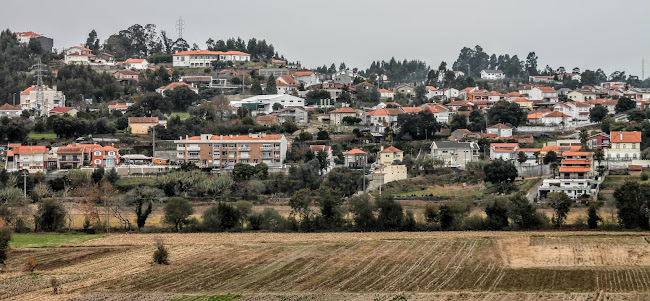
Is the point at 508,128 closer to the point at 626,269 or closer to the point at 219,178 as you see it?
the point at 219,178

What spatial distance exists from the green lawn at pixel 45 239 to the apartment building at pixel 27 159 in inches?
621

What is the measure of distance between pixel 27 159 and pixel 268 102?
20.9 metres

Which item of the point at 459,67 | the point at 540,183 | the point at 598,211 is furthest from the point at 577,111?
the point at 459,67

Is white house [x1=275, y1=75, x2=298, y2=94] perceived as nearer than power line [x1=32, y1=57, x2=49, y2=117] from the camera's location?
No

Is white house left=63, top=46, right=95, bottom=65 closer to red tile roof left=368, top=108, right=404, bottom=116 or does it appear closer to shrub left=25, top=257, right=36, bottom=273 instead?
red tile roof left=368, top=108, right=404, bottom=116

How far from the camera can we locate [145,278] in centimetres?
2894

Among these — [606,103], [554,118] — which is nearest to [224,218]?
[554,118]

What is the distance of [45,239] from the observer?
39.7m

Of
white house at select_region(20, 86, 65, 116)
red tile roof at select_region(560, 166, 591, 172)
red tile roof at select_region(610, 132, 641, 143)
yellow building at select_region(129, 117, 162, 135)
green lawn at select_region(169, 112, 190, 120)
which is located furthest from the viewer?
white house at select_region(20, 86, 65, 116)

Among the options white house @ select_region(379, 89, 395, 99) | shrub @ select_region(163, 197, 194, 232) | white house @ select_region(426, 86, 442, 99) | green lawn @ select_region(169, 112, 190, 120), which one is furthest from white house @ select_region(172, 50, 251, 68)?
shrub @ select_region(163, 197, 194, 232)

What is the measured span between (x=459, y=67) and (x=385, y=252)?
305 feet

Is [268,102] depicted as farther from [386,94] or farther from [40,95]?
[40,95]

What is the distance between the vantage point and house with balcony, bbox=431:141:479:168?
5659cm

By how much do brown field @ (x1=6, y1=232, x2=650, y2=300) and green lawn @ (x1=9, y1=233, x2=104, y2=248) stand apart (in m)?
1.16
